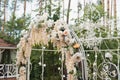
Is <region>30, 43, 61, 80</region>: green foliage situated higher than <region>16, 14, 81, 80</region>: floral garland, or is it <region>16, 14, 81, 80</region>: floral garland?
<region>16, 14, 81, 80</region>: floral garland

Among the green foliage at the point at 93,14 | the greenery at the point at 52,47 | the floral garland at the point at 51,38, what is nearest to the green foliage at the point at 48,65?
the greenery at the point at 52,47

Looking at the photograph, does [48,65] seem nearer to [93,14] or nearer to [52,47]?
[52,47]

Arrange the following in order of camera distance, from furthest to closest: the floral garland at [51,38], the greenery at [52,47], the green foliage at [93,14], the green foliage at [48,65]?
the green foliage at [93,14]
the green foliage at [48,65]
the greenery at [52,47]
the floral garland at [51,38]

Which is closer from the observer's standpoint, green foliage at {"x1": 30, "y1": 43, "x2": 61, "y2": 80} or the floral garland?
the floral garland

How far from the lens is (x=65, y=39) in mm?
4453

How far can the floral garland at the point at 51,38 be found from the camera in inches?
173

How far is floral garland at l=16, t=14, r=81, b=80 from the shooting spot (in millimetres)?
4398

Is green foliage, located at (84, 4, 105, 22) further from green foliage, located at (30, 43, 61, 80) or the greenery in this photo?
green foliage, located at (30, 43, 61, 80)

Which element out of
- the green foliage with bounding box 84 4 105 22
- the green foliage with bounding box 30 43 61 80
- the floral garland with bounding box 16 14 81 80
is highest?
the green foliage with bounding box 84 4 105 22

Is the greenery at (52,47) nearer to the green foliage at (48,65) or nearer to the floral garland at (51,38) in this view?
the green foliage at (48,65)

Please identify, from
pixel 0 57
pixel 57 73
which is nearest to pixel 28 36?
pixel 57 73

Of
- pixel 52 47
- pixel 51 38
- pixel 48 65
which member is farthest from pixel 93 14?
pixel 51 38

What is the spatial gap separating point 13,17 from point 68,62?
860 cm

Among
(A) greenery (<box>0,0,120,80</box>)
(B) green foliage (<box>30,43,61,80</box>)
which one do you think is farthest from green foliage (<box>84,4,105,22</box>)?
(B) green foliage (<box>30,43,61,80</box>)
